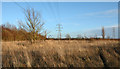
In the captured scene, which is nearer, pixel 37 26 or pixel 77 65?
pixel 77 65

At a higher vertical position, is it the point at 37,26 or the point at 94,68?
the point at 37,26

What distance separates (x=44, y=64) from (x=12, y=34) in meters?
15.5

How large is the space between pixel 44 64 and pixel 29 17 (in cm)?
1018

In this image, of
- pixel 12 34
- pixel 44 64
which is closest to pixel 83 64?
pixel 44 64

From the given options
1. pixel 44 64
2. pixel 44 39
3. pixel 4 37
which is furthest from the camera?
pixel 4 37

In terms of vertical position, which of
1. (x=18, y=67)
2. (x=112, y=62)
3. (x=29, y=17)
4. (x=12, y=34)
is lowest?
(x=18, y=67)

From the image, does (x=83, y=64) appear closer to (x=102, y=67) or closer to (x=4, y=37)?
(x=102, y=67)

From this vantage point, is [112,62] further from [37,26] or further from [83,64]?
[37,26]

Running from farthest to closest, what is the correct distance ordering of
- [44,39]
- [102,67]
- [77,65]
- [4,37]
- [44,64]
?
[4,37], [44,39], [44,64], [77,65], [102,67]

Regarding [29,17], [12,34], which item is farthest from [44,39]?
[12,34]

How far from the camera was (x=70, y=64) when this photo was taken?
4586 mm

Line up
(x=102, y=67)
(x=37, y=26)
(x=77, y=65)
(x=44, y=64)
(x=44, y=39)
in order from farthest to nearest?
1. (x=44, y=39)
2. (x=37, y=26)
3. (x=44, y=64)
4. (x=77, y=65)
5. (x=102, y=67)

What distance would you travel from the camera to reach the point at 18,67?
4668 mm

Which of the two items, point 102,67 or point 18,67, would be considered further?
point 18,67
